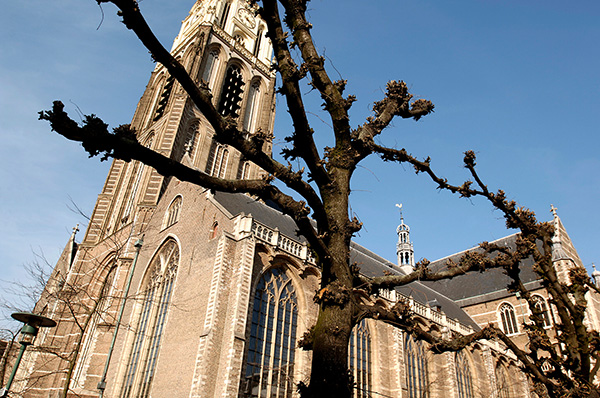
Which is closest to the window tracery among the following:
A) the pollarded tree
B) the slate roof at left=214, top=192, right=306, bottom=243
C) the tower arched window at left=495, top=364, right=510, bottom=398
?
the slate roof at left=214, top=192, right=306, bottom=243

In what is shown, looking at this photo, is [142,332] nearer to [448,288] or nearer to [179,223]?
[179,223]

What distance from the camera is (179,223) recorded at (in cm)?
1747

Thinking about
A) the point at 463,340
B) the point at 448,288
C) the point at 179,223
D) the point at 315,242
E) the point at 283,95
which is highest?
the point at 448,288

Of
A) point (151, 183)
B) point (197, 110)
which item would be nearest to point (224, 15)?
A: point (197, 110)

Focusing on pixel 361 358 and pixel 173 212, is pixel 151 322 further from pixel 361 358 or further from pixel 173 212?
pixel 361 358

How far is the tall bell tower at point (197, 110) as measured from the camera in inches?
1037

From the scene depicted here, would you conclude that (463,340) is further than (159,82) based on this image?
No

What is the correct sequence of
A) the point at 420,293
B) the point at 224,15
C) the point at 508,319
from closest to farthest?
the point at 420,293
the point at 508,319
the point at 224,15

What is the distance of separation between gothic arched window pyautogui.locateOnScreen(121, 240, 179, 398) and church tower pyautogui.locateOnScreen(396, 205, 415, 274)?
22.7 metres

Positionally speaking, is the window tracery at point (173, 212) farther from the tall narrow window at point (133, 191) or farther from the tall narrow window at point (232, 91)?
the tall narrow window at point (232, 91)

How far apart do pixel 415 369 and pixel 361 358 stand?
13.7 ft

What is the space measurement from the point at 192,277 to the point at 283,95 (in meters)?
12.0

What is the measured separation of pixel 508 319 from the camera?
27.7 metres

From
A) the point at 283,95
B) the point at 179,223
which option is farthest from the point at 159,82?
the point at 283,95
